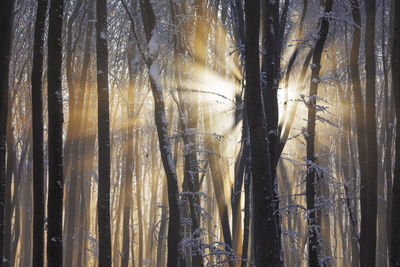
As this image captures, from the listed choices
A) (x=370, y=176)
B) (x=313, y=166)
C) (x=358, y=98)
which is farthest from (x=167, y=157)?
(x=358, y=98)

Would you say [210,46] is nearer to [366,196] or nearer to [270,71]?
[270,71]

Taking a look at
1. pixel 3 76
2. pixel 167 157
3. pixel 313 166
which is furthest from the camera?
pixel 167 157

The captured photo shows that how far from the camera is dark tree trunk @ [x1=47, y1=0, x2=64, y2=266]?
8.53 meters

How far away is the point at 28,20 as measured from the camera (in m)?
19.4

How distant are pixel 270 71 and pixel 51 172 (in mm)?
5132

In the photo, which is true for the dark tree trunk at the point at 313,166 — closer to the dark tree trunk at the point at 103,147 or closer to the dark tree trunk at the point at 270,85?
the dark tree trunk at the point at 270,85

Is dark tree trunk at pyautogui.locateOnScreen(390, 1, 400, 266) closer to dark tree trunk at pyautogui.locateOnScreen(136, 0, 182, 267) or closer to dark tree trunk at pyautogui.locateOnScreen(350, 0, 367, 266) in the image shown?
dark tree trunk at pyautogui.locateOnScreen(350, 0, 367, 266)

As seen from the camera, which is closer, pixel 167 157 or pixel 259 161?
pixel 259 161

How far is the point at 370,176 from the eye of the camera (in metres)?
10.1

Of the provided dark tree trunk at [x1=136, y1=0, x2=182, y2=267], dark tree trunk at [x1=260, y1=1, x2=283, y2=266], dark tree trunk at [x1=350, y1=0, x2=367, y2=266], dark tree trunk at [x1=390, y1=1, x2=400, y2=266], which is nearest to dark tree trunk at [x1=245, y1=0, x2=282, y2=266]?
dark tree trunk at [x1=260, y1=1, x2=283, y2=266]

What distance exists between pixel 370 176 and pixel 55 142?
6.74 metres

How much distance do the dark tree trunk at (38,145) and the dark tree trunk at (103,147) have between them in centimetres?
120

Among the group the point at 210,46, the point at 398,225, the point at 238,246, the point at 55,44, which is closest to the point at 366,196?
the point at 398,225

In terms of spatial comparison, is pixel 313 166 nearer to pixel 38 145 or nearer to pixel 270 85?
pixel 270 85
